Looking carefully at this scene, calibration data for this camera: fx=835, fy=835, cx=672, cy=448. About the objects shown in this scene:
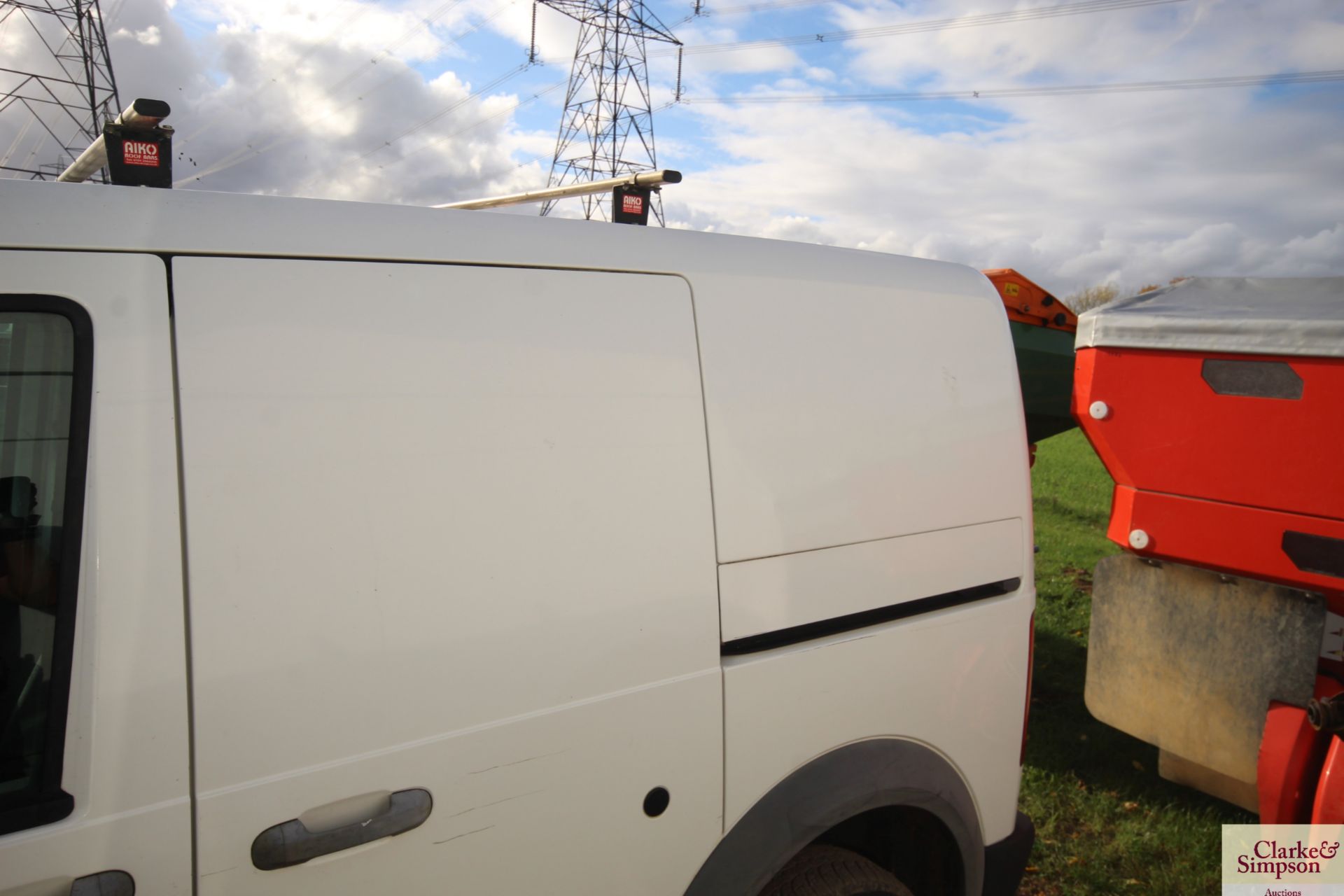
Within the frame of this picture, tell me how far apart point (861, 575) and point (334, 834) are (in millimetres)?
1239

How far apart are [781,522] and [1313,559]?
7.85 ft

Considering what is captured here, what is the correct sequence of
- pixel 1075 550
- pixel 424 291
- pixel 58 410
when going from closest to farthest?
pixel 58 410 < pixel 424 291 < pixel 1075 550

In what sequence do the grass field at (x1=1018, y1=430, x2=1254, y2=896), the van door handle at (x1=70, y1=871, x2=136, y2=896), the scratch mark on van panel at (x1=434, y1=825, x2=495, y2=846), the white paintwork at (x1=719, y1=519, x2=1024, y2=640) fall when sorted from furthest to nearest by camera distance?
1. the grass field at (x1=1018, y1=430, x2=1254, y2=896)
2. the white paintwork at (x1=719, y1=519, x2=1024, y2=640)
3. the scratch mark on van panel at (x1=434, y1=825, x2=495, y2=846)
4. the van door handle at (x1=70, y1=871, x2=136, y2=896)

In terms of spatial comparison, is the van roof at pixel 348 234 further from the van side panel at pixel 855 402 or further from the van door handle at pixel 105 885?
the van door handle at pixel 105 885

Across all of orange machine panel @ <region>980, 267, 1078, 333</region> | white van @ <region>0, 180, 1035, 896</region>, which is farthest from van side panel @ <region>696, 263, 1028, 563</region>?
orange machine panel @ <region>980, 267, 1078, 333</region>

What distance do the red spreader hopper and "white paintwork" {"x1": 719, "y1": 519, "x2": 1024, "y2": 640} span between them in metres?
1.35

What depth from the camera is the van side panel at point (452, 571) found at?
1.31m

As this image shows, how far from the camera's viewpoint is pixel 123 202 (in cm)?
133

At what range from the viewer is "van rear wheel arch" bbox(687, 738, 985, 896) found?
1820 mm

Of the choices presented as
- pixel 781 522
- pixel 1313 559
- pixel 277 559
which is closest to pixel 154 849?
pixel 277 559

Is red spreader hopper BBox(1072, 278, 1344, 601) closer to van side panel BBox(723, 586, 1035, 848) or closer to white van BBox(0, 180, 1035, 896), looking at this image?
van side panel BBox(723, 586, 1035, 848)

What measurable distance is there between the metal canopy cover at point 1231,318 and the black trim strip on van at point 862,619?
5.02 feet

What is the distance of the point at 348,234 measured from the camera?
1473 millimetres

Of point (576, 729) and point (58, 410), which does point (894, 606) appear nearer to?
point (576, 729)
